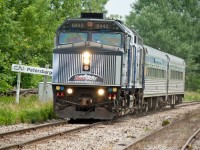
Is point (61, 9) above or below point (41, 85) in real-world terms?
above

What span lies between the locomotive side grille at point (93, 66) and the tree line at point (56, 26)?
258 inches

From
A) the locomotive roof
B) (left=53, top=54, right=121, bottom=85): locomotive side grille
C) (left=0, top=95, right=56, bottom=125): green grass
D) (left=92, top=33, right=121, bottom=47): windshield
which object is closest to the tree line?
(left=0, top=95, right=56, bottom=125): green grass

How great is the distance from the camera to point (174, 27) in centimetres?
7412

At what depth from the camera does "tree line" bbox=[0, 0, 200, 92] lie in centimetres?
2605

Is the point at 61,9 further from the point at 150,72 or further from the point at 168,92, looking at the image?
the point at 150,72

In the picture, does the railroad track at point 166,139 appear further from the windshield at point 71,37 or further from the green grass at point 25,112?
the green grass at point 25,112

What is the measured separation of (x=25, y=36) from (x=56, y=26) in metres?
4.41

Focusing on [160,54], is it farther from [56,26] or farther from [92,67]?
[92,67]

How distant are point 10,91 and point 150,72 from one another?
292 inches

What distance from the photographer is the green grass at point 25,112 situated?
56.2 ft

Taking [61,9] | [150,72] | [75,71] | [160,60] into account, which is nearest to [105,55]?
[75,71]

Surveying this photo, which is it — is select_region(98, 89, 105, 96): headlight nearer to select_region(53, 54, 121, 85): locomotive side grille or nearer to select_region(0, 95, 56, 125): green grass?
select_region(53, 54, 121, 85): locomotive side grille

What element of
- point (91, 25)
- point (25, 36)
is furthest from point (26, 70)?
point (25, 36)

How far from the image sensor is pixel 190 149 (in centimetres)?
1199
